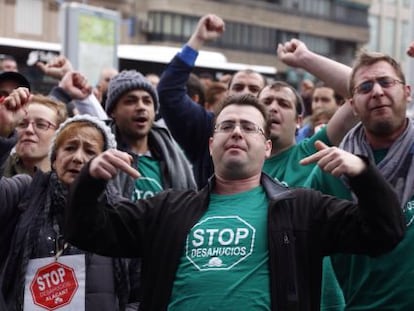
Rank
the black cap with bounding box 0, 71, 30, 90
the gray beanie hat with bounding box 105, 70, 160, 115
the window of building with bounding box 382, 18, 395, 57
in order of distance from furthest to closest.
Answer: the window of building with bounding box 382, 18, 395, 57 → the gray beanie hat with bounding box 105, 70, 160, 115 → the black cap with bounding box 0, 71, 30, 90

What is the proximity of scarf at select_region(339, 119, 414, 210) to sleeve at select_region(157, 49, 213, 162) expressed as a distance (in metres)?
2.14

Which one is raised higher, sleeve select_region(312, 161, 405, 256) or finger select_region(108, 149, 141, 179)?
finger select_region(108, 149, 141, 179)

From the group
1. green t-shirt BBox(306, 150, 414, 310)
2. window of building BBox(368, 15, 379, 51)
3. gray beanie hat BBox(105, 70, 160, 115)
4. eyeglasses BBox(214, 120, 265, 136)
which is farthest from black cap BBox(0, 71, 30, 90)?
window of building BBox(368, 15, 379, 51)

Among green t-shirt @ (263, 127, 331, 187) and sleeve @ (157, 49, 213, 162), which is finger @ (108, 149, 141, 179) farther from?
sleeve @ (157, 49, 213, 162)

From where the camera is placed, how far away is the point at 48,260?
478cm

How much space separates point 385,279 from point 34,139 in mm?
2427

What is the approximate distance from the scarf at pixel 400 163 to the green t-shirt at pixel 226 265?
2.46 ft

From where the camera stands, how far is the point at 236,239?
3971mm

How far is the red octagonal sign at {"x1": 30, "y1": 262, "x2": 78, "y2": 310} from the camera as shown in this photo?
4.76m

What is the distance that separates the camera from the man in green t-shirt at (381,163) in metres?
4.39

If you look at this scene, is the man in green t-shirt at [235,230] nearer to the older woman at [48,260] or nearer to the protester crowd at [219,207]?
the protester crowd at [219,207]

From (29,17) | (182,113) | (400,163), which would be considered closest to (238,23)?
(29,17)

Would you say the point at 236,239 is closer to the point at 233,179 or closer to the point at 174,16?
the point at 233,179

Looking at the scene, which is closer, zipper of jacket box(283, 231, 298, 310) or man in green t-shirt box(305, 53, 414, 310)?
zipper of jacket box(283, 231, 298, 310)
